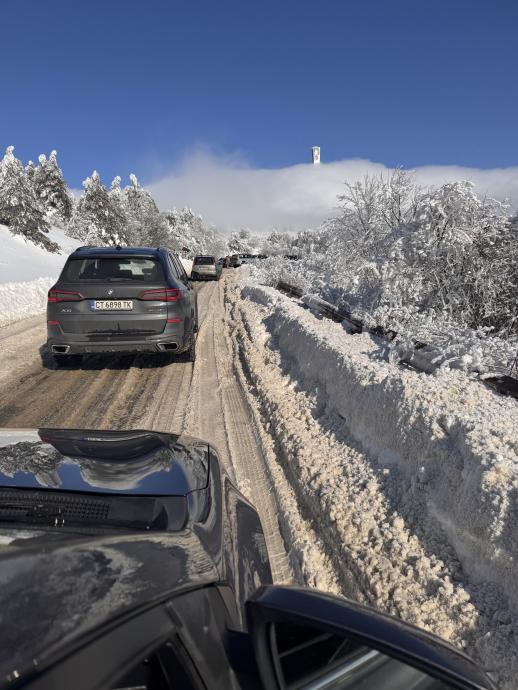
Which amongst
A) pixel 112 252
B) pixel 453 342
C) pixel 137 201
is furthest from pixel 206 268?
pixel 137 201

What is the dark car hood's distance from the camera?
1.87 meters

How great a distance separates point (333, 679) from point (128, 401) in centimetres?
539

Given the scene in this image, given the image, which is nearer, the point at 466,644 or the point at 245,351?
the point at 466,644

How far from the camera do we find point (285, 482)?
416 cm

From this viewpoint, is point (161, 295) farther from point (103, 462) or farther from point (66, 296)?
point (103, 462)

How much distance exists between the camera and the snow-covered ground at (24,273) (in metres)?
14.8

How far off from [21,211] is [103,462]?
1844 inches

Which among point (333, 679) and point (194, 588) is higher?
point (194, 588)

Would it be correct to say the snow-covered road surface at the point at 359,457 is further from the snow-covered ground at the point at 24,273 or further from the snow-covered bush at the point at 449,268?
the snow-covered ground at the point at 24,273

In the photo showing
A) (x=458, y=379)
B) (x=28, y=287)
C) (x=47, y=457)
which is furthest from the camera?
(x=28, y=287)

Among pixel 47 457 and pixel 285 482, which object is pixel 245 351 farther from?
pixel 47 457

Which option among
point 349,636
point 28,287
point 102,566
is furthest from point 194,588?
point 28,287

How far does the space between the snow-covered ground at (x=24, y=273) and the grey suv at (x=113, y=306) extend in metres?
6.48

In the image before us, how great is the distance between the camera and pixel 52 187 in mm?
60969
